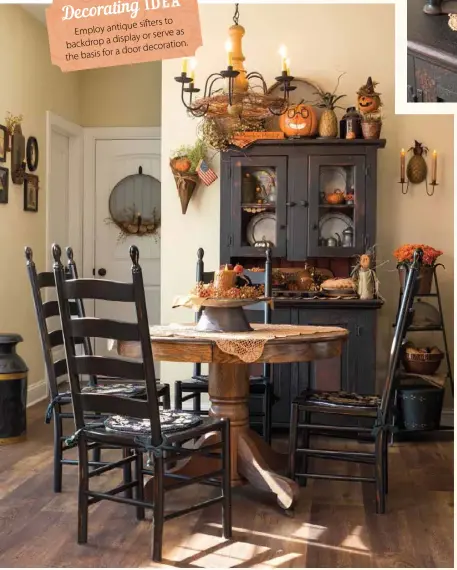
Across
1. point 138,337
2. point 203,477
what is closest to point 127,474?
point 203,477

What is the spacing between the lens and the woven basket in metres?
5.23

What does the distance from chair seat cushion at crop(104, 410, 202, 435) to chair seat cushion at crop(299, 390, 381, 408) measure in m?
0.82

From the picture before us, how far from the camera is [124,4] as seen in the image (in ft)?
8.00

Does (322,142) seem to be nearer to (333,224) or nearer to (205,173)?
(333,224)

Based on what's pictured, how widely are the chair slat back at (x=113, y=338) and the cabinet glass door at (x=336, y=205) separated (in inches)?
104

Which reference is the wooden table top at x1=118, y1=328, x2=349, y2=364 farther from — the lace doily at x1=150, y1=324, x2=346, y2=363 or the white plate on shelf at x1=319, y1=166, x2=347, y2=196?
the white plate on shelf at x1=319, y1=166, x2=347, y2=196

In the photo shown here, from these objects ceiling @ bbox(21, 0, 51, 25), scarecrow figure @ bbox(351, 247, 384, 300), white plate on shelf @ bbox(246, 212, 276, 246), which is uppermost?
ceiling @ bbox(21, 0, 51, 25)

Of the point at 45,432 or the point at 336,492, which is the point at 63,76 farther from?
the point at 336,492

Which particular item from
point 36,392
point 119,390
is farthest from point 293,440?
point 36,392

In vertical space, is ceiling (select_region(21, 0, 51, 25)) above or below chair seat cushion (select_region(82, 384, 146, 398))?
above

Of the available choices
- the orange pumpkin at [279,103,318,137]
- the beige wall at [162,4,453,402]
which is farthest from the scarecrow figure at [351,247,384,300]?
the orange pumpkin at [279,103,318,137]

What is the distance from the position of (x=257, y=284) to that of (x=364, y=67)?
1.64 metres

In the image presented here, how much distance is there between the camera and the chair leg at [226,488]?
10.7 ft

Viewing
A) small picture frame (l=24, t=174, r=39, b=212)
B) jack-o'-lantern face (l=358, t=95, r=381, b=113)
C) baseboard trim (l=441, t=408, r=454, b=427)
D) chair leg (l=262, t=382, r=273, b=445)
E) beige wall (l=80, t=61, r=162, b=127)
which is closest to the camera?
chair leg (l=262, t=382, r=273, b=445)
